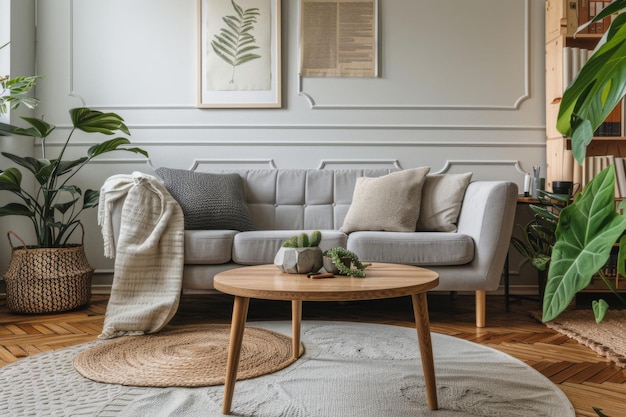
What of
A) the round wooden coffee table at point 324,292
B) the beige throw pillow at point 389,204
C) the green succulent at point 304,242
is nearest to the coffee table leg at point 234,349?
the round wooden coffee table at point 324,292

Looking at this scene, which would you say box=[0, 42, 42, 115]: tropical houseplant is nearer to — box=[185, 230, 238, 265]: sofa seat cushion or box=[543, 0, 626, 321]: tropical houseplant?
box=[185, 230, 238, 265]: sofa seat cushion

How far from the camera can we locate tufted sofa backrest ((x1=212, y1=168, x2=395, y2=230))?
316cm

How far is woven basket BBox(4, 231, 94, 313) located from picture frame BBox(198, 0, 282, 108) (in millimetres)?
1248

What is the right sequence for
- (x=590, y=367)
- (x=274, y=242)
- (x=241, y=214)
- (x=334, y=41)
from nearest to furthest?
1. (x=590, y=367)
2. (x=274, y=242)
3. (x=241, y=214)
4. (x=334, y=41)

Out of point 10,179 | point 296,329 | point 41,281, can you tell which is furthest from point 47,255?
point 296,329

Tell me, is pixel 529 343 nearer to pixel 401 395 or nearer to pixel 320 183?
pixel 401 395

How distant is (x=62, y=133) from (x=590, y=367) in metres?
3.14

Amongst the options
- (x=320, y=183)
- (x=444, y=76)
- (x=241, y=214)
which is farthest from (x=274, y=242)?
(x=444, y=76)

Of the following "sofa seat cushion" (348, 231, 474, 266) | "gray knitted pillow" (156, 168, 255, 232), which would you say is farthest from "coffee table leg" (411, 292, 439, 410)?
"gray knitted pillow" (156, 168, 255, 232)

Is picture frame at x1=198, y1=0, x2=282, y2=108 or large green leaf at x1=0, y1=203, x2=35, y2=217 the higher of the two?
picture frame at x1=198, y1=0, x2=282, y2=108

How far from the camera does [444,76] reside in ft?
11.3

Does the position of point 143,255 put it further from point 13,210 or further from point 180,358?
point 13,210

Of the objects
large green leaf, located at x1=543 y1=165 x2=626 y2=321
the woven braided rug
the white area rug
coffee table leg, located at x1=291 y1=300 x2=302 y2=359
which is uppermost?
large green leaf, located at x1=543 y1=165 x2=626 y2=321

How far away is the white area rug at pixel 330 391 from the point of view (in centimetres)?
150
